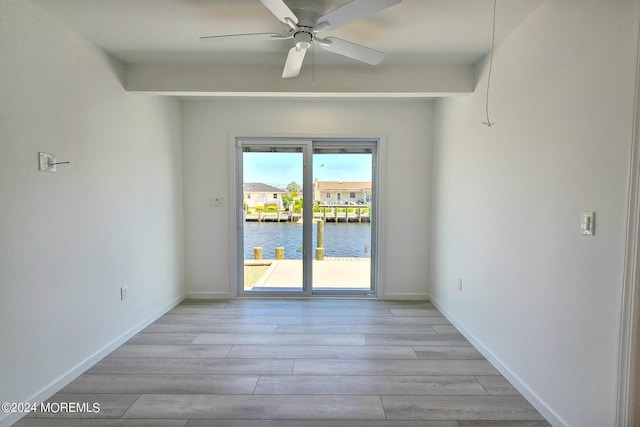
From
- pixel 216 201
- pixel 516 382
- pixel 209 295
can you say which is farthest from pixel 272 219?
pixel 516 382

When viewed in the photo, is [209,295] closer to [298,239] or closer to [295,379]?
[298,239]

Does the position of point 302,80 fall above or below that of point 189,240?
above

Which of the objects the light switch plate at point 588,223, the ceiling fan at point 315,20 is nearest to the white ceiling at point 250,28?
the ceiling fan at point 315,20

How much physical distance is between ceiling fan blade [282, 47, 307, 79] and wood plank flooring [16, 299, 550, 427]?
226 centimetres

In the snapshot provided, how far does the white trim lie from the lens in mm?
1298

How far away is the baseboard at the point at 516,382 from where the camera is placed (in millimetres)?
1747

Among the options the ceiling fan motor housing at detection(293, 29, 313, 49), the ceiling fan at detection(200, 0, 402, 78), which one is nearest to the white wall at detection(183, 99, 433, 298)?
the ceiling fan at detection(200, 0, 402, 78)

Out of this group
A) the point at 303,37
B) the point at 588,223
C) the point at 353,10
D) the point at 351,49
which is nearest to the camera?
the point at 588,223

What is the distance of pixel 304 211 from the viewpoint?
389cm

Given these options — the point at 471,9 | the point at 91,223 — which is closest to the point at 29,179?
the point at 91,223

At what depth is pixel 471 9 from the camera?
6.14 feet

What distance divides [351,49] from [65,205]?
2.20m

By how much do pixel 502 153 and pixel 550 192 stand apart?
592 millimetres

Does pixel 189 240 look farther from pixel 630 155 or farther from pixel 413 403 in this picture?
pixel 630 155
